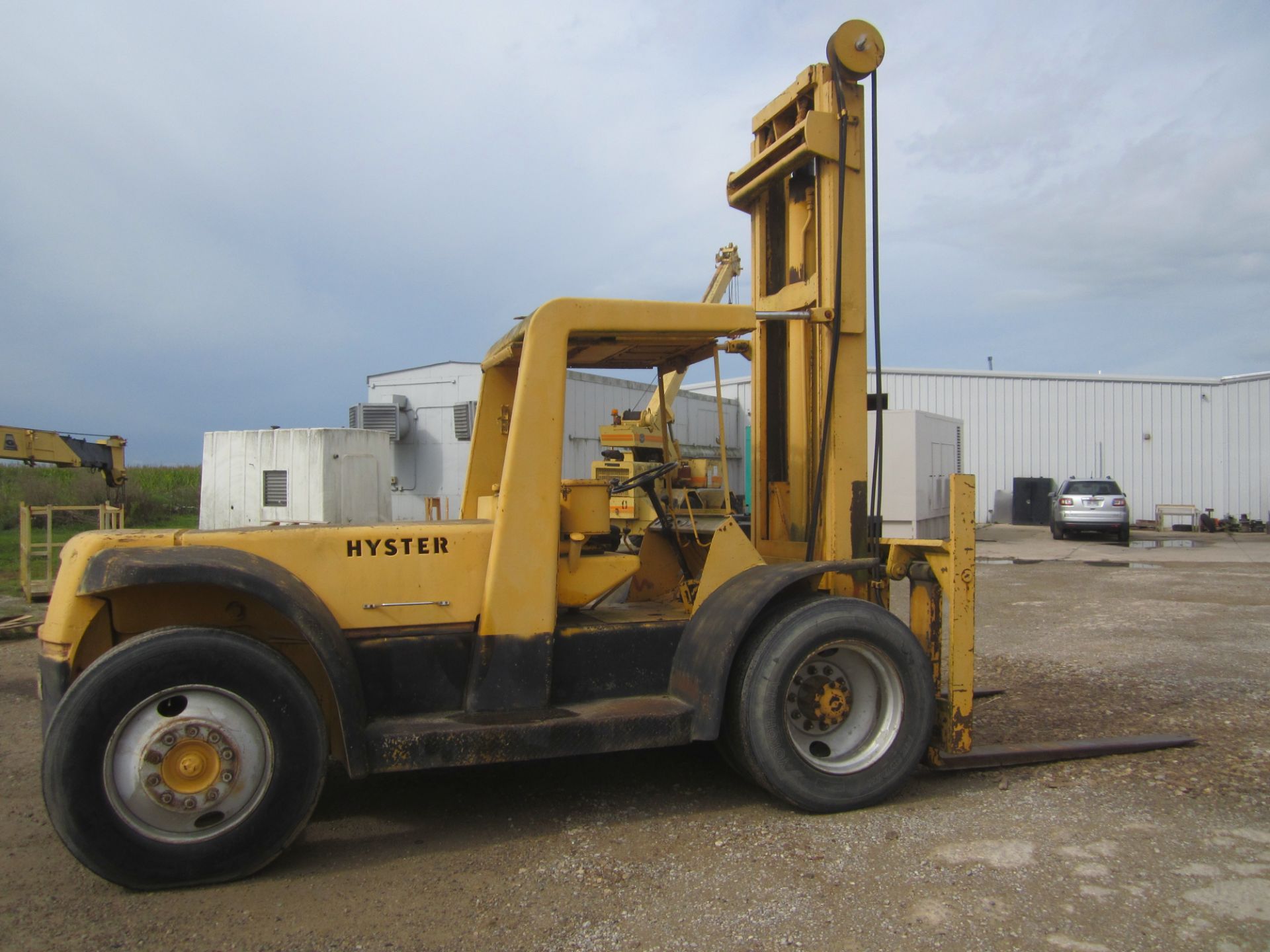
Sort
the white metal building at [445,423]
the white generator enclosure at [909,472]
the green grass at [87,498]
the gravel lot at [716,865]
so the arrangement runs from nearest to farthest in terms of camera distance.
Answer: the gravel lot at [716,865] → the white metal building at [445,423] → the white generator enclosure at [909,472] → the green grass at [87,498]

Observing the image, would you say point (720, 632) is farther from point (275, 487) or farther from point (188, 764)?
point (275, 487)

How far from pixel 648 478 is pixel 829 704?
1.48 meters

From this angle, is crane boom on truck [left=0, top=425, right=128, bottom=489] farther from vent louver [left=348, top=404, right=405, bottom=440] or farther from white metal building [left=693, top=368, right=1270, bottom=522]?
white metal building [left=693, top=368, right=1270, bottom=522]

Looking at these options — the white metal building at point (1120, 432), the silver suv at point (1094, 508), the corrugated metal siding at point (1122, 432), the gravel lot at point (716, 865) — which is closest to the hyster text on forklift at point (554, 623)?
the gravel lot at point (716, 865)

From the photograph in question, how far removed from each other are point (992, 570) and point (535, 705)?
13.8 meters

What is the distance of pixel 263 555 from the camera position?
421cm

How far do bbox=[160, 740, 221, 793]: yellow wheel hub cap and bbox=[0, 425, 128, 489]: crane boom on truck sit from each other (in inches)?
571

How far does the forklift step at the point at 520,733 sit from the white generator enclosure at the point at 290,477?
13.0m

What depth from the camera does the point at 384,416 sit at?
19.9 meters

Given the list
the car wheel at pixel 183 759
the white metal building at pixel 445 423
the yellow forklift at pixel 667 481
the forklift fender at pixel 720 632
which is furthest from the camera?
the white metal building at pixel 445 423

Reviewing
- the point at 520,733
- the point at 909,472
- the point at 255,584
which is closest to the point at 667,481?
the point at 520,733

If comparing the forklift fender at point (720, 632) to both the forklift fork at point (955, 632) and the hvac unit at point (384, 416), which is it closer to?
the forklift fork at point (955, 632)

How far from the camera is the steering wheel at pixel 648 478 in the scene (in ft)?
15.9

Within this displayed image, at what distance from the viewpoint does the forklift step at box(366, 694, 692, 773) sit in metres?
4.07
